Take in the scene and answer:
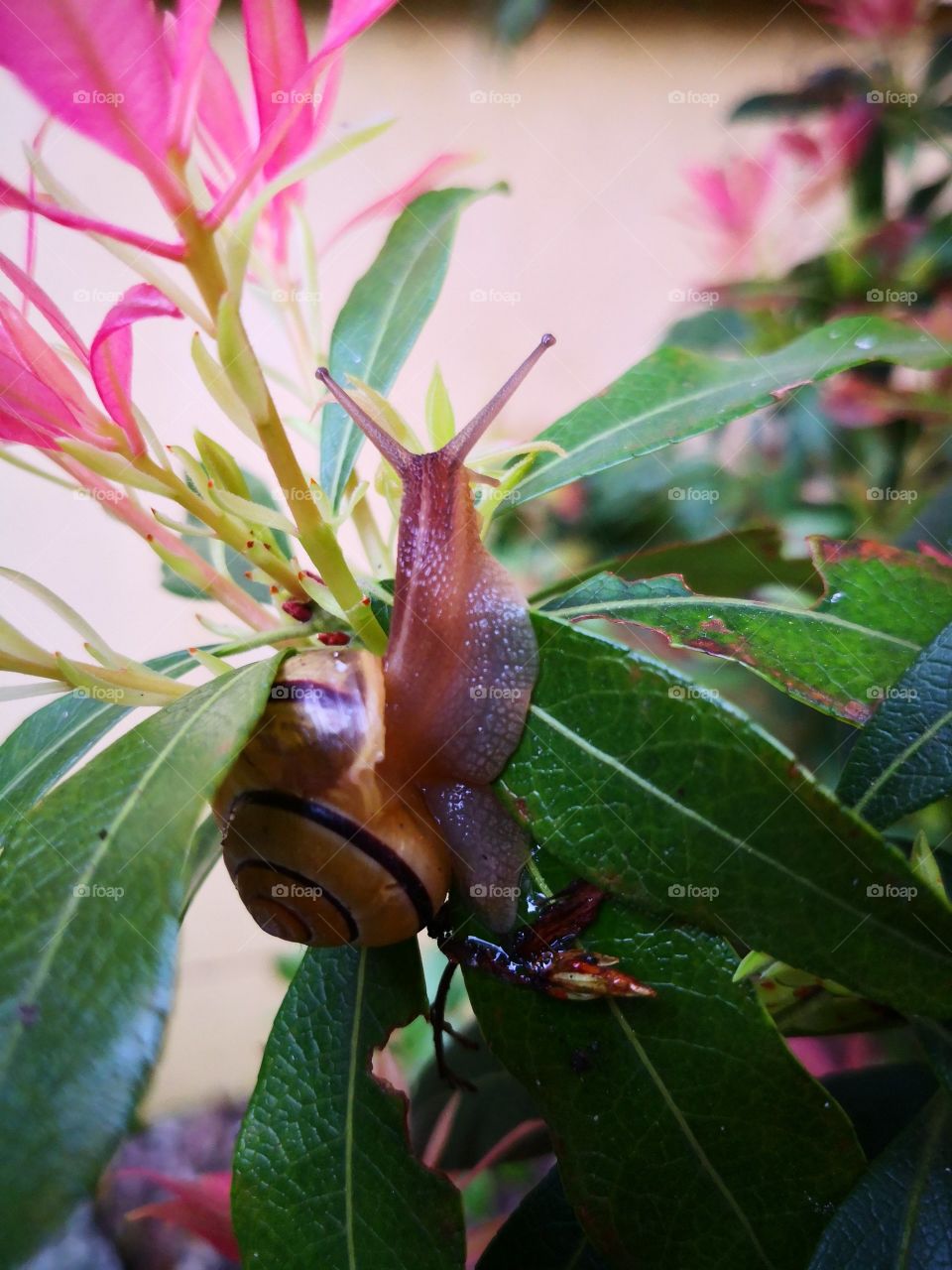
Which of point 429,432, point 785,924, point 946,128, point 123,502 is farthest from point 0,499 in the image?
point 946,128

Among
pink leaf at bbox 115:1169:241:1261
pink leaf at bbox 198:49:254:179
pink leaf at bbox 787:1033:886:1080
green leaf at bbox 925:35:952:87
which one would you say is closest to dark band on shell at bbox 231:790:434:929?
pink leaf at bbox 198:49:254:179

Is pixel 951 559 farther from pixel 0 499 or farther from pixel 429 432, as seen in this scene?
pixel 0 499

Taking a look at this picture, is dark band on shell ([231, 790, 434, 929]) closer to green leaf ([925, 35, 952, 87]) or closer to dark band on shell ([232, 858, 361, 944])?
dark band on shell ([232, 858, 361, 944])

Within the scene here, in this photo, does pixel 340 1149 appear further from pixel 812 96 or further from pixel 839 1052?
pixel 812 96

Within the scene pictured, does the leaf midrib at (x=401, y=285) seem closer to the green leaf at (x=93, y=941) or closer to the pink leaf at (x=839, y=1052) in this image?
the green leaf at (x=93, y=941)

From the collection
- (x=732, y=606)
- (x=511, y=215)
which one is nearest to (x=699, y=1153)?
(x=732, y=606)

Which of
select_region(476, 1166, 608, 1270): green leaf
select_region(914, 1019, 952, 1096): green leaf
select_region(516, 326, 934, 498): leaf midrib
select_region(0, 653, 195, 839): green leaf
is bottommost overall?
select_region(476, 1166, 608, 1270): green leaf
